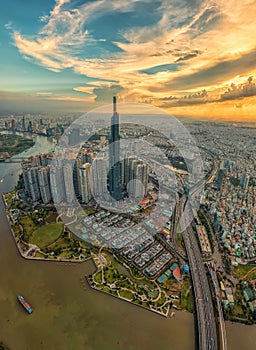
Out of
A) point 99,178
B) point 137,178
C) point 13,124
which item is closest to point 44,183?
point 99,178

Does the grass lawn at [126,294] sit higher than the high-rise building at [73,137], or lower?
lower

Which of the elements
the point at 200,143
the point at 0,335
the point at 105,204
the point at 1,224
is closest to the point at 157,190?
the point at 105,204

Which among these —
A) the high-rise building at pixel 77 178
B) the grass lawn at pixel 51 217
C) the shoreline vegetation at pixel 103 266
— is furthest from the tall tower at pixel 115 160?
the grass lawn at pixel 51 217

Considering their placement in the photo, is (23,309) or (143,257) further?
(143,257)

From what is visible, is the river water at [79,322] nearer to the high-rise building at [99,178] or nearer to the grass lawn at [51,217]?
the grass lawn at [51,217]

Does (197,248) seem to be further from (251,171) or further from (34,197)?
(251,171)

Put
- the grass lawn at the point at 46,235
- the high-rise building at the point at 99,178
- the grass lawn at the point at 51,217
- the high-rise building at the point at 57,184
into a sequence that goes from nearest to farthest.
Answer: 1. the grass lawn at the point at 46,235
2. the grass lawn at the point at 51,217
3. the high-rise building at the point at 57,184
4. the high-rise building at the point at 99,178

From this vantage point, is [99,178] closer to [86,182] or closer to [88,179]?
[88,179]

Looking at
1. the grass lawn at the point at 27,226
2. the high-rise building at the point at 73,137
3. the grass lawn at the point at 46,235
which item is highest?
the high-rise building at the point at 73,137
